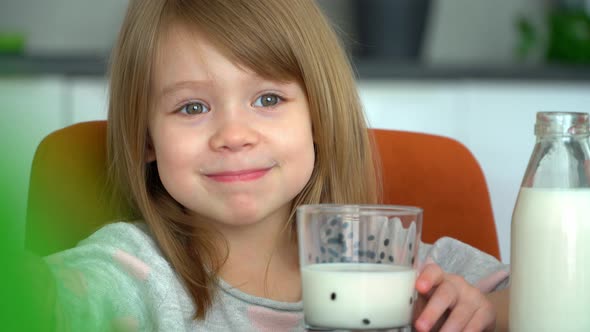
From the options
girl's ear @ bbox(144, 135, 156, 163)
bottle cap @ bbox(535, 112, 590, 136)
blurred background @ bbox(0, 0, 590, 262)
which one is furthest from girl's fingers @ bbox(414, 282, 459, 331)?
blurred background @ bbox(0, 0, 590, 262)

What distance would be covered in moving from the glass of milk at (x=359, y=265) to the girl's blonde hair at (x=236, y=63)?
1.35ft

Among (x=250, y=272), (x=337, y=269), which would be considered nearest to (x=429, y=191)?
(x=250, y=272)

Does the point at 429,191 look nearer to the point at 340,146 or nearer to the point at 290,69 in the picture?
the point at 340,146

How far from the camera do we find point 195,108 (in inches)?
39.9

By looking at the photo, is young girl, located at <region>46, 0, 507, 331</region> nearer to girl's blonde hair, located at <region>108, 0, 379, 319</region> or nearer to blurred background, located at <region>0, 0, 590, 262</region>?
girl's blonde hair, located at <region>108, 0, 379, 319</region>

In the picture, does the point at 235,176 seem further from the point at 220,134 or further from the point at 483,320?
the point at 483,320

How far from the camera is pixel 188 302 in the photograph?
102 centimetres

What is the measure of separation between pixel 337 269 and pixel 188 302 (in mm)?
431

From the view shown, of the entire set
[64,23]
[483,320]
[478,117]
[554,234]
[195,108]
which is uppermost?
[64,23]

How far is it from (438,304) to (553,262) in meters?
0.18

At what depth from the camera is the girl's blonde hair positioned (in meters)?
1.03

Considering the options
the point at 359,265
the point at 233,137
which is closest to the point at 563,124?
the point at 359,265

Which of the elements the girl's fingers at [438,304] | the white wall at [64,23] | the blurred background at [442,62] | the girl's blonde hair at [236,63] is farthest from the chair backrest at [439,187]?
the white wall at [64,23]

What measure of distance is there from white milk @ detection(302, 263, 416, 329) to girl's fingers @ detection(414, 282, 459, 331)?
0.10m
